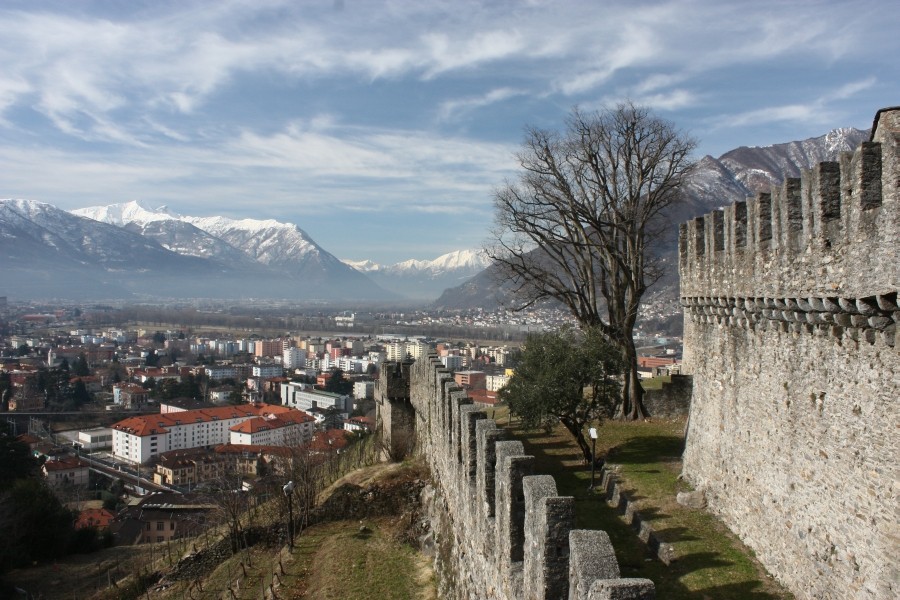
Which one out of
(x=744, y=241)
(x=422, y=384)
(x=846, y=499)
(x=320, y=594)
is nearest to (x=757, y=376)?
(x=744, y=241)

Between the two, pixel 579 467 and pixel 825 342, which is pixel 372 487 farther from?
pixel 825 342

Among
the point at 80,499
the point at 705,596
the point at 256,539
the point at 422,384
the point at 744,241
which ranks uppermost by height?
the point at 744,241

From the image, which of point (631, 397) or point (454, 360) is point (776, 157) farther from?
point (631, 397)

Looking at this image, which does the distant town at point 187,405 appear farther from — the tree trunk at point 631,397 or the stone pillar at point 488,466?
the stone pillar at point 488,466

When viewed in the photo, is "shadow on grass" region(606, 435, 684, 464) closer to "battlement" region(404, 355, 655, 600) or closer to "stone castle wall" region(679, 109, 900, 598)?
"stone castle wall" region(679, 109, 900, 598)

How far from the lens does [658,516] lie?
40.4 ft

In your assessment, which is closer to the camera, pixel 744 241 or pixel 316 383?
pixel 744 241

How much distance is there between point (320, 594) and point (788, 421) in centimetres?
993

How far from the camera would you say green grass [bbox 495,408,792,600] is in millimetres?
9352

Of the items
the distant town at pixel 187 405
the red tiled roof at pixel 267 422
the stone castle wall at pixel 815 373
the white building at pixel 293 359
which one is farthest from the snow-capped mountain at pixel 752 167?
the white building at pixel 293 359

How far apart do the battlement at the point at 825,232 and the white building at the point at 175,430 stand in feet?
219

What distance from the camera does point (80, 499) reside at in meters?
51.7

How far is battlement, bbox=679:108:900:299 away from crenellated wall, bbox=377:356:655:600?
386 cm

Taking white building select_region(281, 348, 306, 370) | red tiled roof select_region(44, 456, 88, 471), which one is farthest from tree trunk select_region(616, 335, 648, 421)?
white building select_region(281, 348, 306, 370)
